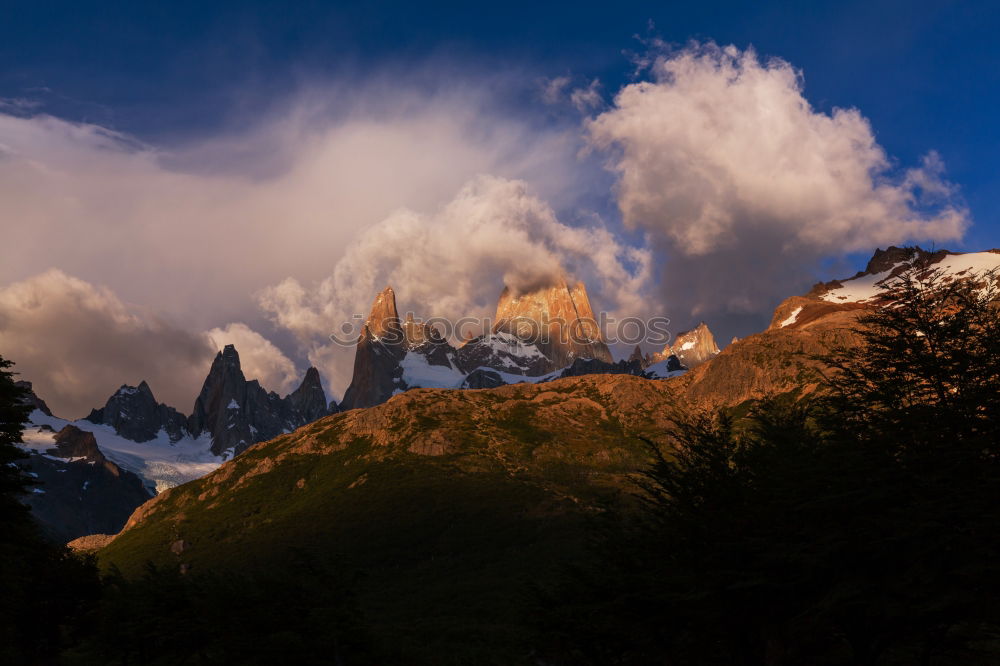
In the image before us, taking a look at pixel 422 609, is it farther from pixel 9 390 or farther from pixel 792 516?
pixel 792 516

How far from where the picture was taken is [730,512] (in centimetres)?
2731

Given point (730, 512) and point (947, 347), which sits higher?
point (947, 347)

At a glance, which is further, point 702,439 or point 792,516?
point 702,439

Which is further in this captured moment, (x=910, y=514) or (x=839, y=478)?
(x=839, y=478)

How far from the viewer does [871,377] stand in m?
27.3

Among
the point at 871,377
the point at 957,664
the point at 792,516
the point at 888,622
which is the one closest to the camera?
the point at 888,622

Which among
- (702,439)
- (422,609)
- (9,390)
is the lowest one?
(422,609)

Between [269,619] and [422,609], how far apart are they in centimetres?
8432

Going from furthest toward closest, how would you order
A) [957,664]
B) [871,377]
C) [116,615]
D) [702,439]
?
[116,615] → [702,439] → [957,664] → [871,377]

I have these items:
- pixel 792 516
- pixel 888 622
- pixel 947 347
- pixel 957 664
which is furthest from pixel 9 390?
pixel 957 664

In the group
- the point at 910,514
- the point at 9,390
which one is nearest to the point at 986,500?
the point at 910,514

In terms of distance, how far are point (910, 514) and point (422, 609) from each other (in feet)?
375

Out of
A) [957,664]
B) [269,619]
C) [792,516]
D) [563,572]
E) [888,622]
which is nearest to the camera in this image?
[888,622]

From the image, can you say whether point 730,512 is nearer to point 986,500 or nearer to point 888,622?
point 888,622
